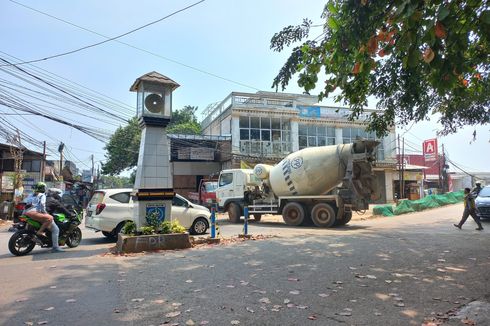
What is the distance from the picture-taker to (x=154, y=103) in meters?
10.3

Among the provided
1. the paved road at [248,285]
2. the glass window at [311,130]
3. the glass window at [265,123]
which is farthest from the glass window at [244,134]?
the paved road at [248,285]

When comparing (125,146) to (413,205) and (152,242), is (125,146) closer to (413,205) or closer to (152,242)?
(413,205)

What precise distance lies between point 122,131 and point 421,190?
101ft

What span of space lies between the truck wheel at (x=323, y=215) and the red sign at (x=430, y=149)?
2800 centimetres

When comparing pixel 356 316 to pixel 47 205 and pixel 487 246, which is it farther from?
pixel 47 205

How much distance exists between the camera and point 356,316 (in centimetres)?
447

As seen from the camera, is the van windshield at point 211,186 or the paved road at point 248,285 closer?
the paved road at point 248,285

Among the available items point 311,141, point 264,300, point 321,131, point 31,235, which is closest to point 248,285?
point 264,300

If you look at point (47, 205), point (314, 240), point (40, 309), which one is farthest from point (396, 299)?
point (47, 205)

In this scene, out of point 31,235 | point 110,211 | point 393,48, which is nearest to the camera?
point 393,48

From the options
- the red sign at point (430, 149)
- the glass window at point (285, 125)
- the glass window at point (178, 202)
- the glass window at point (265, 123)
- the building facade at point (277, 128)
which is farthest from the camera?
the red sign at point (430, 149)

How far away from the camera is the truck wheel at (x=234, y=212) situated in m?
19.0

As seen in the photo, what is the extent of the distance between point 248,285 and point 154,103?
6.17 meters

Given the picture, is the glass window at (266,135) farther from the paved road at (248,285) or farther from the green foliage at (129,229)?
the green foliage at (129,229)
